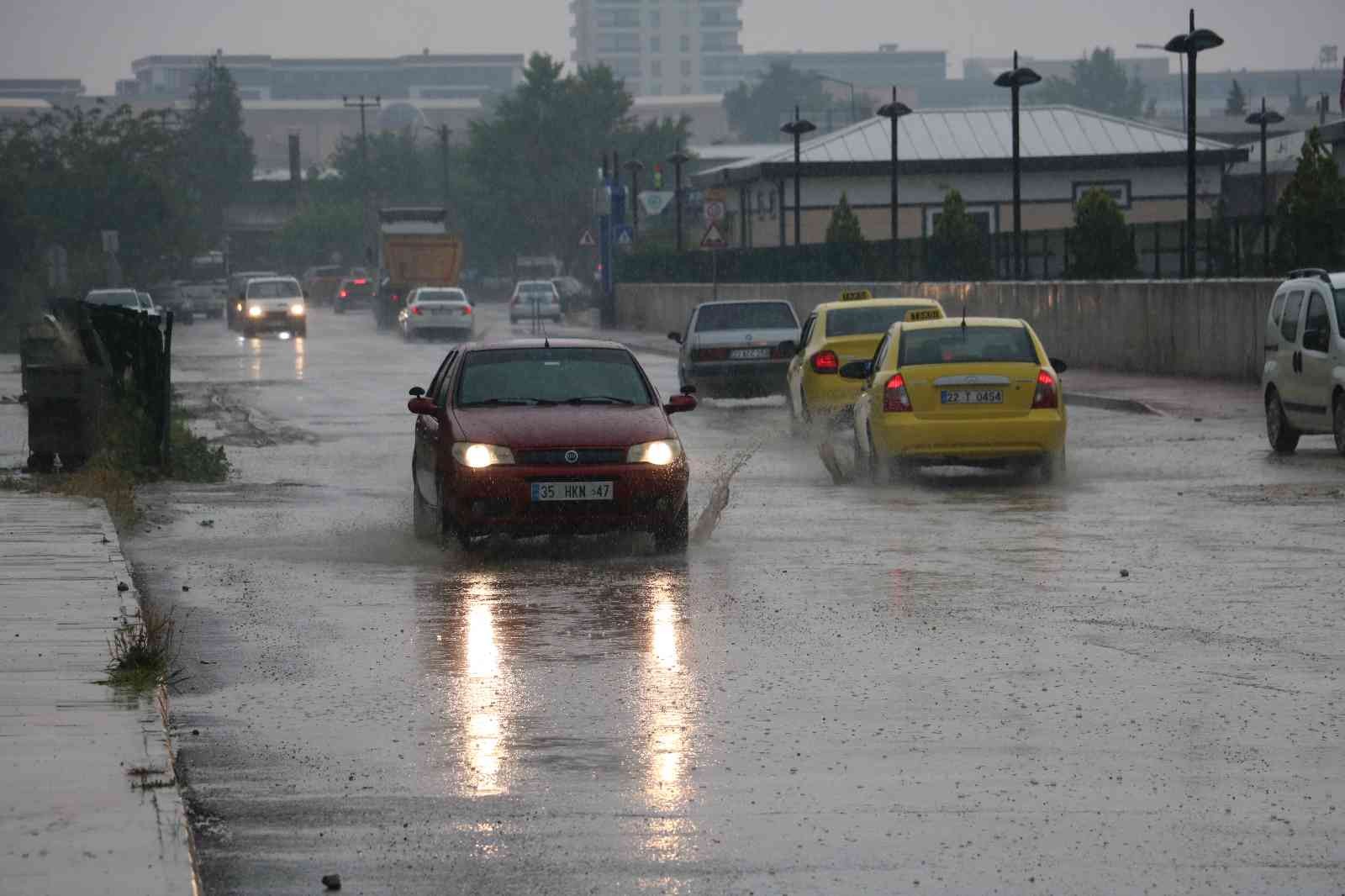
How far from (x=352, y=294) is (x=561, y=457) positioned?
95.6 m

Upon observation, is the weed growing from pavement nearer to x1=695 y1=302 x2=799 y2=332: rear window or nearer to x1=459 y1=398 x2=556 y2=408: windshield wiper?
x1=459 y1=398 x2=556 y2=408: windshield wiper

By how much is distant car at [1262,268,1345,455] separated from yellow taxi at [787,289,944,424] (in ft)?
13.5

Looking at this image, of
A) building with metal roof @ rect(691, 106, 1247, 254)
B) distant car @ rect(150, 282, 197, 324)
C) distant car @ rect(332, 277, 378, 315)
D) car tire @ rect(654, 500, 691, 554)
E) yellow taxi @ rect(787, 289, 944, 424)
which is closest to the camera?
car tire @ rect(654, 500, 691, 554)

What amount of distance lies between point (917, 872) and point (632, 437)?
8.41 metres

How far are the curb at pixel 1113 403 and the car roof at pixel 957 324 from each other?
9.14 metres

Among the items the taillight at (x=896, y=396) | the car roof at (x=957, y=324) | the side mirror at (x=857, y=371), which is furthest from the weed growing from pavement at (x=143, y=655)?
the side mirror at (x=857, y=371)

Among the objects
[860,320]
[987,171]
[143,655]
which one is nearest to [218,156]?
[987,171]

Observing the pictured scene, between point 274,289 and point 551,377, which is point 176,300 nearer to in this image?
point 274,289

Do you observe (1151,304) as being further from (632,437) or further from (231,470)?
(632,437)

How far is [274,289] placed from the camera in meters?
70.5

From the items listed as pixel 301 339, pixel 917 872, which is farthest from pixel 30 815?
pixel 301 339

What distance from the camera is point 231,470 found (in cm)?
2302

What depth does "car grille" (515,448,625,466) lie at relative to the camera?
48.9 ft

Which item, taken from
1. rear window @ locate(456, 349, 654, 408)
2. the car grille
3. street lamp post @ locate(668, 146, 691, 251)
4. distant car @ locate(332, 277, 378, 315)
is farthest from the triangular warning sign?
distant car @ locate(332, 277, 378, 315)
